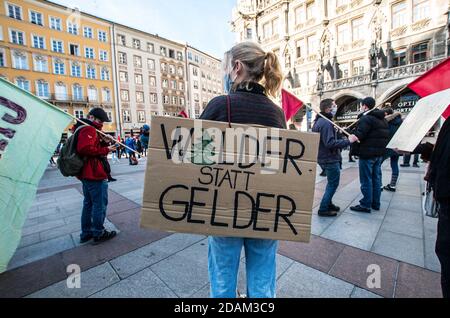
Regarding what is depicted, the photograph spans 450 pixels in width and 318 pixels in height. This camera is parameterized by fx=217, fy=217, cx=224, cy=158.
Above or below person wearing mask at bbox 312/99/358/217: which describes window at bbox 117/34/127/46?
above

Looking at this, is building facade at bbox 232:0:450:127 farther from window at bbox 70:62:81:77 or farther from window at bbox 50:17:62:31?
window at bbox 50:17:62:31

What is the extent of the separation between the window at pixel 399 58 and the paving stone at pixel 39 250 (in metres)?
23.8

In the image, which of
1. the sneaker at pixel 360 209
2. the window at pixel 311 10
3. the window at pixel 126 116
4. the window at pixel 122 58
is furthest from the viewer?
the window at pixel 126 116

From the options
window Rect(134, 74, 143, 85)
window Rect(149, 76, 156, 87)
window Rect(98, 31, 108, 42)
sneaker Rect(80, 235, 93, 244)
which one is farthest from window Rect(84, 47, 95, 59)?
sneaker Rect(80, 235, 93, 244)

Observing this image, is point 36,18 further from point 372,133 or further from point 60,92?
point 372,133

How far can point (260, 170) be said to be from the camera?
1.38 m

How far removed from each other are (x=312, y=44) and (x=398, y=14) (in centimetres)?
721

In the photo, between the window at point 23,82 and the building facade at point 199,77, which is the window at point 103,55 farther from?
the building facade at point 199,77

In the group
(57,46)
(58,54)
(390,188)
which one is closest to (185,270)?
(390,188)

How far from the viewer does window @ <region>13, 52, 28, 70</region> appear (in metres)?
26.9

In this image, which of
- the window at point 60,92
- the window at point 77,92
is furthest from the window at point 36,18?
the window at point 77,92

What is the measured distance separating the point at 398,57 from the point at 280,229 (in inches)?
913

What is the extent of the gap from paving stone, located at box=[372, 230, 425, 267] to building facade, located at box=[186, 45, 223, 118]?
42.5 meters

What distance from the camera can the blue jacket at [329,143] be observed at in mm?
3545
